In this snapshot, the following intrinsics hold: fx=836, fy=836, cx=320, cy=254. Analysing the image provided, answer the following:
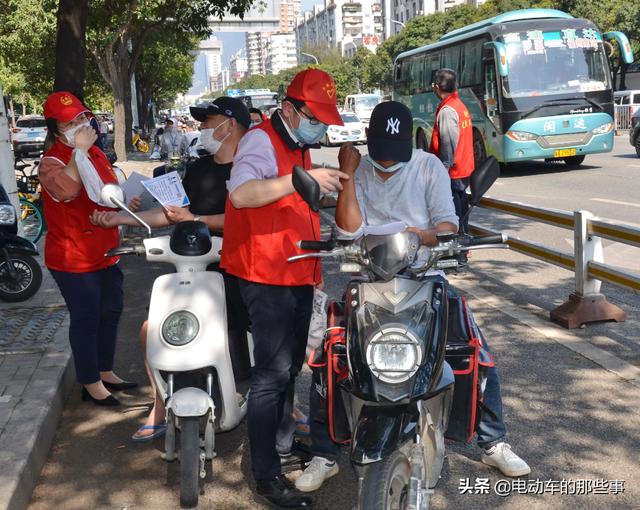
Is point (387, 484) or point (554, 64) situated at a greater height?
point (554, 64)

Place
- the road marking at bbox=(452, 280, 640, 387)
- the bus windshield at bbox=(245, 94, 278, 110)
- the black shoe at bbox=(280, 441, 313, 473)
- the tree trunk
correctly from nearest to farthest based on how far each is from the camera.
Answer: the black shoe at bbox=(280, 441, 313, 473) < the road marking at bbox=(452, 280, 640, 387) < the tree trunk < the bus windshield at bbox=(245, 94, 278, 110)

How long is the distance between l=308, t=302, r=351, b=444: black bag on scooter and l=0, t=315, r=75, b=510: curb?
136 centimetres

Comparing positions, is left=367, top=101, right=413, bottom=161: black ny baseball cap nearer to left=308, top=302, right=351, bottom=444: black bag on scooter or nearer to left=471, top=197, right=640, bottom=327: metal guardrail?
left=308, top=302, right=351, bottom=444: black bag on scooter

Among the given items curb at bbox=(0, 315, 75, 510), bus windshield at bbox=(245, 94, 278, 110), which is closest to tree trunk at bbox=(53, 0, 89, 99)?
curb at bbox=(0, 315, 75, 510)

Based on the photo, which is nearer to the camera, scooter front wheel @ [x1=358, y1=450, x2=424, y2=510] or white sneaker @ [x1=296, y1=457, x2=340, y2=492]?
scooter front wheel @ [x1=358, y1=450, x2=424, y2=510]

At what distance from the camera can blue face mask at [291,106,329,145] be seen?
3.36 meters

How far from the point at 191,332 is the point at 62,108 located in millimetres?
1511

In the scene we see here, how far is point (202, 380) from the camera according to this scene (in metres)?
3.76

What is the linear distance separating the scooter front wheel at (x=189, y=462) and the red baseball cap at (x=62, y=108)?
182 cm

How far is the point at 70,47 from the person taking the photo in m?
9.23

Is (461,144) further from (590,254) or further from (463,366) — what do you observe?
(463,366)

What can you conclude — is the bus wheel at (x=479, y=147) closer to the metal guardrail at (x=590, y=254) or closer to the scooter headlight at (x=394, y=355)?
the metal guardrail at (x=590, y=254)

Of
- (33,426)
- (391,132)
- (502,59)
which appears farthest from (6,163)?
(502,59)

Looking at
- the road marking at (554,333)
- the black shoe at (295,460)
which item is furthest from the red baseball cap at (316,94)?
the road marking at (554,333)
